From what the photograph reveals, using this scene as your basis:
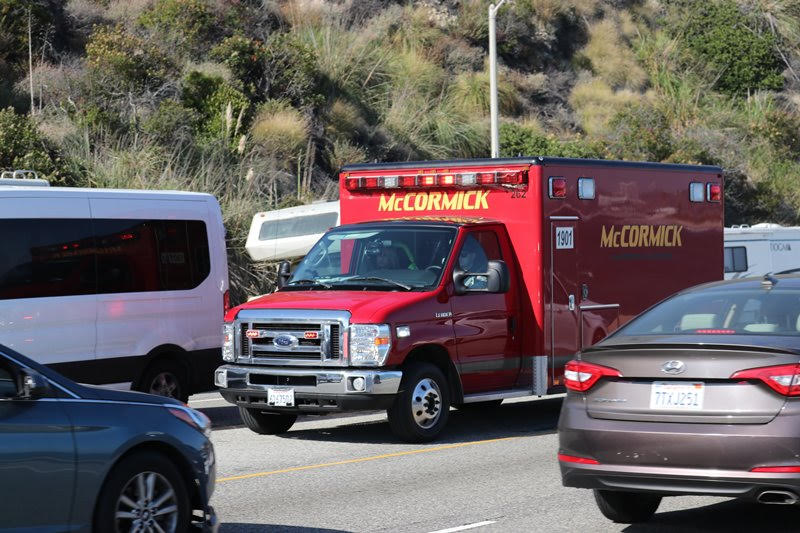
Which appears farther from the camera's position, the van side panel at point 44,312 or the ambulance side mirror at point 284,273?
the ambulance side mirror at point 284,273

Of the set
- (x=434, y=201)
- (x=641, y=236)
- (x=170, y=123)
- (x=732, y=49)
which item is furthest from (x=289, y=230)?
(x=732, y=49)

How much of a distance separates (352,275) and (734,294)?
5.27 m

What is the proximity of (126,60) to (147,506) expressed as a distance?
77.1 ft

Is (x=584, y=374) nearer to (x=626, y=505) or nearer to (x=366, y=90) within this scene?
(x=626, y=505)

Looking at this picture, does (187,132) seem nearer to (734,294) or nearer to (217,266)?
(217,266)

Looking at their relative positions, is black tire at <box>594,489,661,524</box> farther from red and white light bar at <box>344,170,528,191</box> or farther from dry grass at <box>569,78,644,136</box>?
dry grass at <box>569,78,644,136</box>

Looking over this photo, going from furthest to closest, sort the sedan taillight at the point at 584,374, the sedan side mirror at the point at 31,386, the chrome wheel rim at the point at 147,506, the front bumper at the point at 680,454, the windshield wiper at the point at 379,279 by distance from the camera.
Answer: the windshield wiper at the point at 379,279
the sedan taillight at the point at 584,374
the front bumper at the point at 680,454
the chrome wheel rim at the point at 147,506
the sedan side mirror at the point at 31,386

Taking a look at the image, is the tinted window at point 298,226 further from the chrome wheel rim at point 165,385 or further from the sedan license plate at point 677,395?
the sedan license plate at point 677,395

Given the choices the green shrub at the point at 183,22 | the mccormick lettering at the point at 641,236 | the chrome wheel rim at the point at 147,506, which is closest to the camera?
the chrome wheel rim at the point at 147,506

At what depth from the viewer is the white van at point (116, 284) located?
12250 mm

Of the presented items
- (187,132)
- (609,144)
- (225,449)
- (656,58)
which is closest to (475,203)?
(225,449)

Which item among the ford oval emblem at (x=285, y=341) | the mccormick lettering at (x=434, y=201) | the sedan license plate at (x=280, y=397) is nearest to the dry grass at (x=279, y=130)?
the mccormick lettering at (x=434, y=201)

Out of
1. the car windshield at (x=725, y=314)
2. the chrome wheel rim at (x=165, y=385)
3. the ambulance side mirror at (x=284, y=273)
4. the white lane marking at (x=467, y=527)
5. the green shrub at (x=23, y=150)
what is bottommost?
the white lane marking at (x=467, y=527)

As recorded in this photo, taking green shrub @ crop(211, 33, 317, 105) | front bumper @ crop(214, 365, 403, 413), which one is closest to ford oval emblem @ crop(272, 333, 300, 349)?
front bumper @ crop(214, 365, 403, 413)
